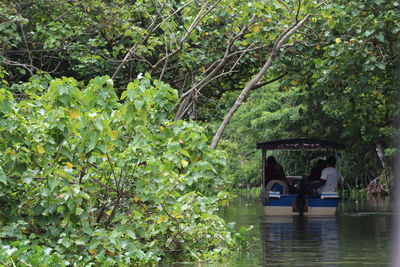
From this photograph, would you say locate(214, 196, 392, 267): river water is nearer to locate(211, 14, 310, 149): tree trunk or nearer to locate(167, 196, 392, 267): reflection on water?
locate(167, 196, 392, 267): reflection on water

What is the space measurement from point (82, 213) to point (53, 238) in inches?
22.9

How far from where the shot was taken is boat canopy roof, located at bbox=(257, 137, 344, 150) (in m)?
25.0

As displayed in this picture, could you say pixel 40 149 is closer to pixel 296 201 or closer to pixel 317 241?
pixel 317 241

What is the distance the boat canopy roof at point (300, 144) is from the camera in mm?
24984

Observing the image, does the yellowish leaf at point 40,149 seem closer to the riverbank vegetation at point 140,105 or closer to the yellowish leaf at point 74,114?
the riverbank vegetation at point 140,105

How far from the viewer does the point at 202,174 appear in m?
12.4

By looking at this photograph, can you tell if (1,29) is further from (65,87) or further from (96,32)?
(65,87)

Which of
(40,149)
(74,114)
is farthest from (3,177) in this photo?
(74,114)

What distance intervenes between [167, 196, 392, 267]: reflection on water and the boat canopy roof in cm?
235

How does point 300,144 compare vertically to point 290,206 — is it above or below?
above

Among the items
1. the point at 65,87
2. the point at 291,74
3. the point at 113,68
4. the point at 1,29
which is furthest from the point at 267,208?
the point at 65,87

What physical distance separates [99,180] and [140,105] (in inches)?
49.1

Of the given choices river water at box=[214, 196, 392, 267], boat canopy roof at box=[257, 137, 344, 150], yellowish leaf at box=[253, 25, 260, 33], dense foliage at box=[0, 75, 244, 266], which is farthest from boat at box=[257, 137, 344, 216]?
dense foliage at box=[0, 75, 244, 266]

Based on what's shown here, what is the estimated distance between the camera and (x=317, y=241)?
50.4 feet
